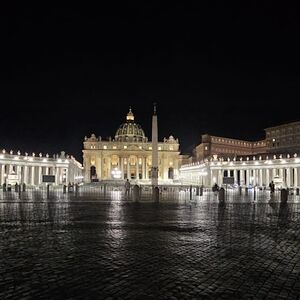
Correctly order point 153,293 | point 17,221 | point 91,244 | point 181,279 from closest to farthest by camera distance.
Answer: point 153,293 → point 181,279 → point 91,244 → point 17,221

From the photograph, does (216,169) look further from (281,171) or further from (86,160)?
(86,160)

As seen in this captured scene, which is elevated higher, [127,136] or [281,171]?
[127,136]

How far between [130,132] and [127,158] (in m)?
14.2

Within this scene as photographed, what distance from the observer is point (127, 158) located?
150500mm

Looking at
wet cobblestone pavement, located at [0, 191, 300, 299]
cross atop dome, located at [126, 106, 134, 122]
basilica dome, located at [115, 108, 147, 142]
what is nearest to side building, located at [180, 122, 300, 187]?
basilica dome, located at [115, 108, 147, 142]

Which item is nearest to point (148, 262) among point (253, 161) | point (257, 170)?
point (253, 161)

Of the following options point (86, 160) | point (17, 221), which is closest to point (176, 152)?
point (86, 160)

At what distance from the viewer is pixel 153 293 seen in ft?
23.8

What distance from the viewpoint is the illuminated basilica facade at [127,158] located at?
14975 cm

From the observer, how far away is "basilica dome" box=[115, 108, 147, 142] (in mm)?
159125

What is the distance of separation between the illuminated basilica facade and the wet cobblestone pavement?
13268 cm

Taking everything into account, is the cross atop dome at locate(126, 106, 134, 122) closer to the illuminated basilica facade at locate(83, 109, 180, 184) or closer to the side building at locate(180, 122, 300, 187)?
the illuminated basilica facade at locate(83, 109, 180, 184)

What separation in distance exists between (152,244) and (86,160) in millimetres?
140595

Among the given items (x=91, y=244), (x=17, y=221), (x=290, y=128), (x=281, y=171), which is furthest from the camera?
(x=290, y=128)
